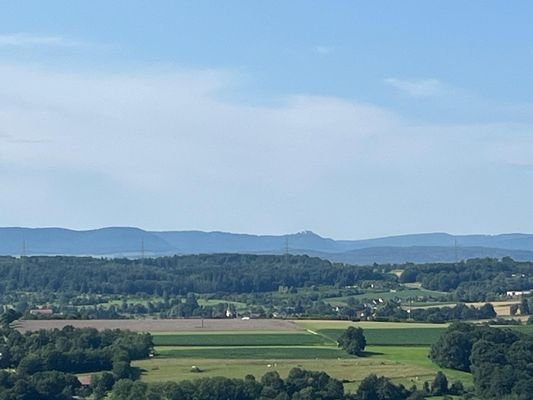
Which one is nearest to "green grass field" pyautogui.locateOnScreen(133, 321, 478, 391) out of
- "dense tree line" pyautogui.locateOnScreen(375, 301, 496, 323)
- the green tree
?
the green tree

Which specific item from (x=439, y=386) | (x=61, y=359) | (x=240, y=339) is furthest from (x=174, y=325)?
(x=439, y=386)

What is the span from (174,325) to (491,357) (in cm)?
2388

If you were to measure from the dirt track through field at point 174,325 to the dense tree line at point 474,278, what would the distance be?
30018mm

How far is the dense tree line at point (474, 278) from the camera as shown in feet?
350

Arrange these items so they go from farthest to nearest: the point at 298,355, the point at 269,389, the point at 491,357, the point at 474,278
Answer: the point at 474,278, the point at 298,355, the point at 491,357, the point at 269,389

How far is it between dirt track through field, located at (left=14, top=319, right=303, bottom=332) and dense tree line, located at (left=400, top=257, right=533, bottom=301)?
30.0 meters

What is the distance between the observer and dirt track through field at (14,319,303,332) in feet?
219

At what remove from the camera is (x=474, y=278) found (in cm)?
11731

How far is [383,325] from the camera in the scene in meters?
73.6

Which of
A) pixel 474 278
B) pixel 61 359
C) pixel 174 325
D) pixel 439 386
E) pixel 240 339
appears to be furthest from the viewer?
pixel 474 278

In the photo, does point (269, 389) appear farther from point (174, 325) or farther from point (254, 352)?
point (174, 325)

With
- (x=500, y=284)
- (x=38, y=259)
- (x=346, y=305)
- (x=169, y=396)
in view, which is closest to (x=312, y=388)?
(x=169, y=396)

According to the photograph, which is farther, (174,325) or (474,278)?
(474,278)

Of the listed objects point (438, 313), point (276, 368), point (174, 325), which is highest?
point (438, 313)
